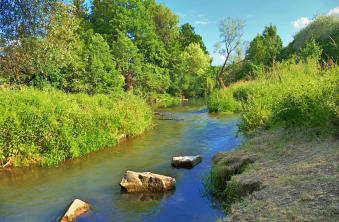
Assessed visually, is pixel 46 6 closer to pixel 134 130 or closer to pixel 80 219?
pixel 134 130

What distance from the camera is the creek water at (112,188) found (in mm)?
5074

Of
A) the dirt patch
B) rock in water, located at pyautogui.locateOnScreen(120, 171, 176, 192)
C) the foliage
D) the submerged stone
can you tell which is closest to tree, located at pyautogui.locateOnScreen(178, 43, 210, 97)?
Result: the foliage

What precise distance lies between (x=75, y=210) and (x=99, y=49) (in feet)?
71.3

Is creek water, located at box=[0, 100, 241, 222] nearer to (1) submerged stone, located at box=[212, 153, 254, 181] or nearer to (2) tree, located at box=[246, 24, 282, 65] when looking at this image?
(1) submerged stone, located at box=[212, 153, 254, 181]

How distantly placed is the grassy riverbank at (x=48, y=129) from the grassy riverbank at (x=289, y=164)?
16.4 ft

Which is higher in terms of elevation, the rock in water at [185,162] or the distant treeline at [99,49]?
the distant treeline at [99,49]

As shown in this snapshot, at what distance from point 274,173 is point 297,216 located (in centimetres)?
172

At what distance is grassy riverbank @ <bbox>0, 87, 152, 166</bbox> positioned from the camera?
7883 mm

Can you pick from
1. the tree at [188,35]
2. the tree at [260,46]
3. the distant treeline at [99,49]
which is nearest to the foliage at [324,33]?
the tree at [260,46]

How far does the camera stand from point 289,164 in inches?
192

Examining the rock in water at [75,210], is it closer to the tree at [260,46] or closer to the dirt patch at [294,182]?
the dirt patch at [294,182]

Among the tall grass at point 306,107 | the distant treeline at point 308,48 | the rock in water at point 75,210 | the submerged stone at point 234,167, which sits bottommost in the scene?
the rock in water at point 75,210

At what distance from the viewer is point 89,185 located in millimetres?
6586

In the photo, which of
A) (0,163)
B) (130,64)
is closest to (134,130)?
(0,163)
